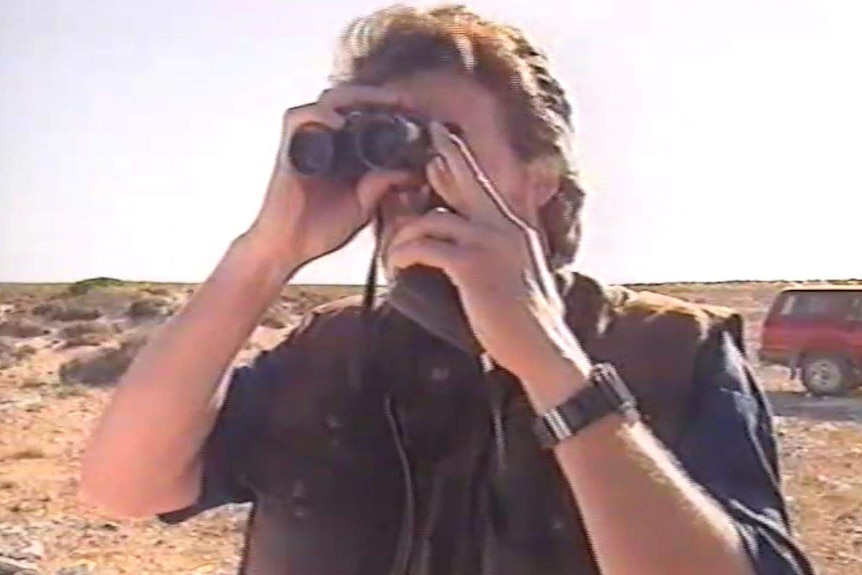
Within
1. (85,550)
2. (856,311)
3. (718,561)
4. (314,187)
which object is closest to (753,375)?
(718,561)

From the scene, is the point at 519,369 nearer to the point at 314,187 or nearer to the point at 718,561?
the point at 718,561

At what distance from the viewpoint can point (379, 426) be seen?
5.21 feet

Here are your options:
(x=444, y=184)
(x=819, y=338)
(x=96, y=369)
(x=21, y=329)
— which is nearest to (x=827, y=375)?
(x=819, y=338)

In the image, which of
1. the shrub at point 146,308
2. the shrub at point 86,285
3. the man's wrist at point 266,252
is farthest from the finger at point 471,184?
the shrub at point 86,285

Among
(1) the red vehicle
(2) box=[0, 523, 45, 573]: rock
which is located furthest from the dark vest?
(1) the red vehicle

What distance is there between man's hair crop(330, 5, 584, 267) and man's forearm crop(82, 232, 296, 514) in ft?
0.71

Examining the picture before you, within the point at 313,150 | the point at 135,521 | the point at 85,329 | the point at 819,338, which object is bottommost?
the point at 85,329

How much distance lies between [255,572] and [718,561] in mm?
482

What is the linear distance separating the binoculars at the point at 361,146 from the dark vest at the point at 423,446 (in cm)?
14

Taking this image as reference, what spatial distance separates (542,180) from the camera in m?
1.53

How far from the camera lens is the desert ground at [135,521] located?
718 centimetres

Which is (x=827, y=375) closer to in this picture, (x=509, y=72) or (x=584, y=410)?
(x=509, y=72)

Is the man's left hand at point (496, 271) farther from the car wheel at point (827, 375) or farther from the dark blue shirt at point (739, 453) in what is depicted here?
the car wheel at point (827, 375)

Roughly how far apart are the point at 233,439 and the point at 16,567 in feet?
17.8
